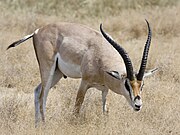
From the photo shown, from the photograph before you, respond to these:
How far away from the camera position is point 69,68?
27.7ft

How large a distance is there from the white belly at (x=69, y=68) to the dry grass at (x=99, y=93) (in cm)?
61

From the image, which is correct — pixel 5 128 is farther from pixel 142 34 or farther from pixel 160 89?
pixel 142 34

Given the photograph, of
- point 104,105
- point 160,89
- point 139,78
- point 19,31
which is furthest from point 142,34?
point 139,78

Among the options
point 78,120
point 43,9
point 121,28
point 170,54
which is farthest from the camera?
point 43,9

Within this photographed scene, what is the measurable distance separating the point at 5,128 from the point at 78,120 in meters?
1.24

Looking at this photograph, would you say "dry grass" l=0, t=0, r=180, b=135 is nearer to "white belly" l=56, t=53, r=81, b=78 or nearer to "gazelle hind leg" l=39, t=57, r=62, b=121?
"gazelle hind leg" l=39, t=57, r=62, b=121

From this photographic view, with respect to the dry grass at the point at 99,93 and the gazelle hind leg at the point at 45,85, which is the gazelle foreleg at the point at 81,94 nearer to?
the dry grass at the point at 99,93

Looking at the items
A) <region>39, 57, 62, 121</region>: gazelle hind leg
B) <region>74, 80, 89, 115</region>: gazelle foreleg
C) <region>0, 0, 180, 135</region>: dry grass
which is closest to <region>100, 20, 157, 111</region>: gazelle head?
<region>0, 0, 180, 135</region>: dry grass

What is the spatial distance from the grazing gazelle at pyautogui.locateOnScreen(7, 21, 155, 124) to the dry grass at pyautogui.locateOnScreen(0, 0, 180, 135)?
365 millimetres

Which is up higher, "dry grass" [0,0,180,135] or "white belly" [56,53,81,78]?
"white belly" [56,53,81,78]

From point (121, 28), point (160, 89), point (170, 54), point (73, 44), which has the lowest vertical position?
point (121, 28)

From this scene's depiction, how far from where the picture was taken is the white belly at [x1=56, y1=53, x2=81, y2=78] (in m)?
8.37

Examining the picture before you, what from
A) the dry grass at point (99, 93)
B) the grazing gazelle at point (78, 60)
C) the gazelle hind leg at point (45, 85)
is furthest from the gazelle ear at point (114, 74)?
the gazelle hind leg at point (45, 85)

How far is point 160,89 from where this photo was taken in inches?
383
